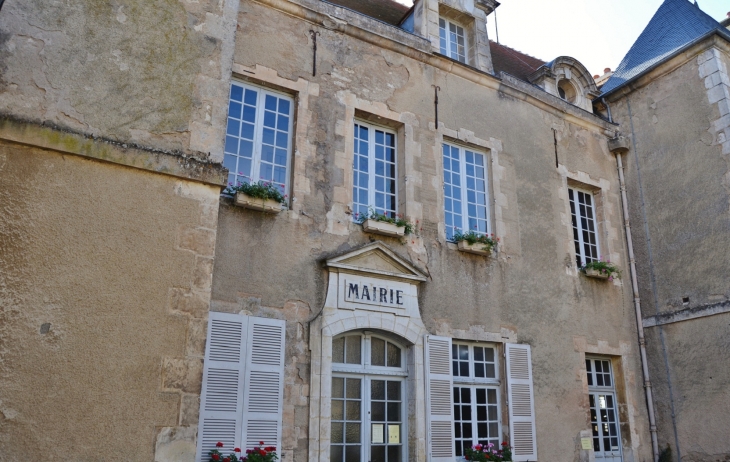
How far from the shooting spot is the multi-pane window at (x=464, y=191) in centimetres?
749

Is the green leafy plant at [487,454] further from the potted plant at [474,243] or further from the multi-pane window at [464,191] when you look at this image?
the multi-pane window at [464,191]

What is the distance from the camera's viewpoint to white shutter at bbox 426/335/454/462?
6207 millimetres

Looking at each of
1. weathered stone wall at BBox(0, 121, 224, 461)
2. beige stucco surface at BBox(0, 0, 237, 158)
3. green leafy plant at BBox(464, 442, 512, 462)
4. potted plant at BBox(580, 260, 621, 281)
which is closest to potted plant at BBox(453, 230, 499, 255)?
potted plant at BBox(580, 260, 621, 281)

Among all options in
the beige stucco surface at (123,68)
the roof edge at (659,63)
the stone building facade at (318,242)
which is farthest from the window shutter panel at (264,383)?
the roof edge at (659,63)

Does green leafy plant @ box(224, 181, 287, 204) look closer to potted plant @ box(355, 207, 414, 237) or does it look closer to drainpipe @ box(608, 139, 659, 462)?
potted plant @ box(355, 207, 414, 237)

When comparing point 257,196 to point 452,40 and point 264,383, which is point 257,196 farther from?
point 452,40

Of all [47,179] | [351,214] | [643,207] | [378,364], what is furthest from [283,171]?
[643,207]

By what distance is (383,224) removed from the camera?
21.6 ft

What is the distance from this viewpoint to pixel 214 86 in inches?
176

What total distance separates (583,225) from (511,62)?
2.96 metres

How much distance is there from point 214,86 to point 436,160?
→ 351 centimetres

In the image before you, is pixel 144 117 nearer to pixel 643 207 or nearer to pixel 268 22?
pixel 268 22

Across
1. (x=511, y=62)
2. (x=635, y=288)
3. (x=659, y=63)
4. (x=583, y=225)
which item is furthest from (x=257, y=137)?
(x=659, y=63)

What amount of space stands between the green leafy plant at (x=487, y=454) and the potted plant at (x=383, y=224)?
93.4 inches
